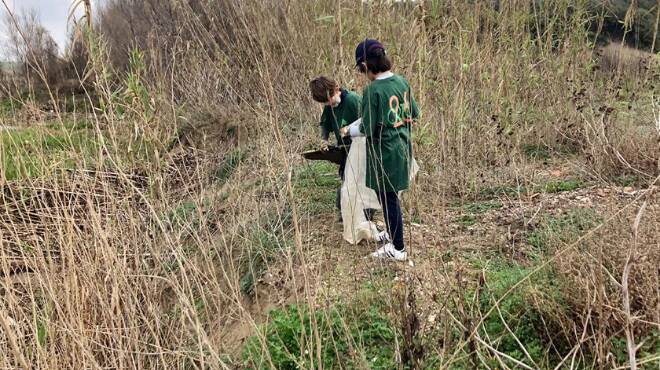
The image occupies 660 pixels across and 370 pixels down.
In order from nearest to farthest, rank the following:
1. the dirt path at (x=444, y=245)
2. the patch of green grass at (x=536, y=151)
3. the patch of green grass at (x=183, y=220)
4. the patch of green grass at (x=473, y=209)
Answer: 1. the patch of green grass at (x=183, y=220)
2. the dirt path at (x=444, y=245)
3. the patch of green grass at (x=473, y=209)
4. the patch of green grass at (x=536, y=151)

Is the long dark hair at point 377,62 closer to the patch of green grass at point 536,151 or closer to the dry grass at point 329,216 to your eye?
the dry grass at point 329,216

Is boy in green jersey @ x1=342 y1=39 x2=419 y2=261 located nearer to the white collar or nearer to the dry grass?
the white collar

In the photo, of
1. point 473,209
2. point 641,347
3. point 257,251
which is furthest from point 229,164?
point 641,347

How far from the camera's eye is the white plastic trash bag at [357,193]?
10.6 ft

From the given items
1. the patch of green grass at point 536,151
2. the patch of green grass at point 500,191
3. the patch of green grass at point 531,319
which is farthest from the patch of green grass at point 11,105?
the patch of green grass at point 536,151

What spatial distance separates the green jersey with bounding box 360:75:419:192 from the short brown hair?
1.39 feet

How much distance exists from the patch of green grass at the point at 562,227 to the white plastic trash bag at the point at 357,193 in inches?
32.2

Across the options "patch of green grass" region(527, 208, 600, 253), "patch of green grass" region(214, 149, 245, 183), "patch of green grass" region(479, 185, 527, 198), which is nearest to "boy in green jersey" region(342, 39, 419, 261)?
"patch of green grass" region(527, 208, 600, 253)

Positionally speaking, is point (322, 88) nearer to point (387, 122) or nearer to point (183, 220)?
point (387, 122)

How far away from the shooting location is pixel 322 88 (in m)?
3.38

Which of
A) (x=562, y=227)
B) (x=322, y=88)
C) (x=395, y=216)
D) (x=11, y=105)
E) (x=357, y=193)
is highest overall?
(x=11, y=105)

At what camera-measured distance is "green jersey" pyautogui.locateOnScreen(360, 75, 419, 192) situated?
295 centimetres

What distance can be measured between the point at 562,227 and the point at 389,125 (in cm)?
123

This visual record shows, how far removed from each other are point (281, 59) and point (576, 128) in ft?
11.0
